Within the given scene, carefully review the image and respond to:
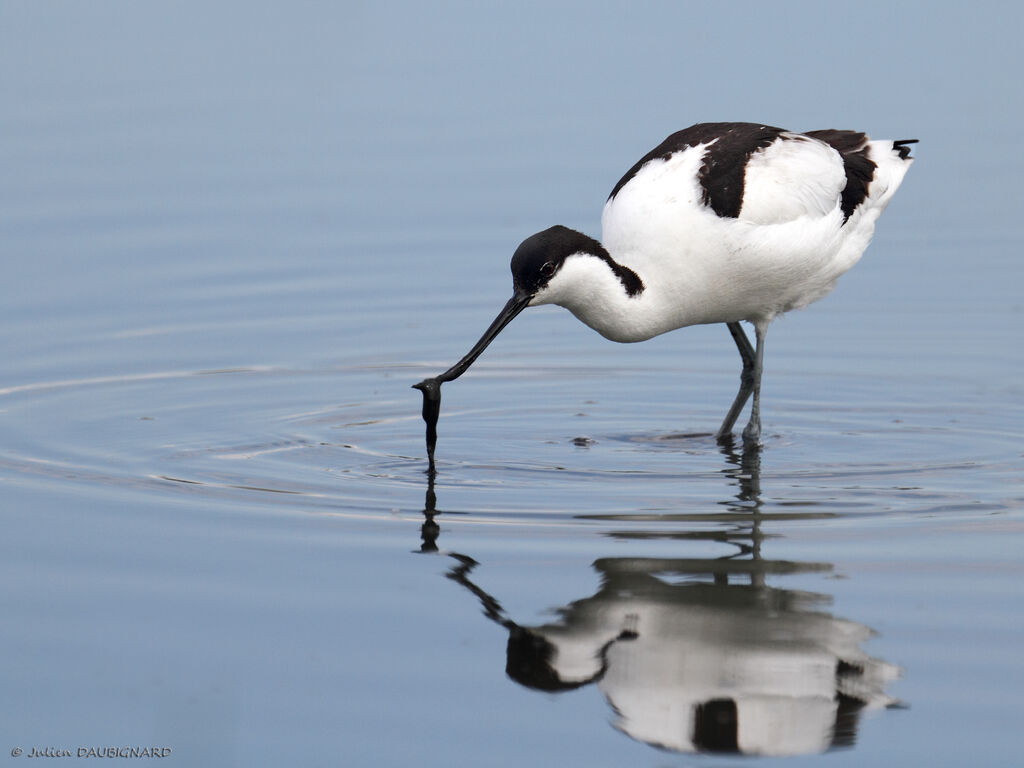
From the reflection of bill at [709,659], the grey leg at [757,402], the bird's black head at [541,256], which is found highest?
the bird's black head at [541,256]

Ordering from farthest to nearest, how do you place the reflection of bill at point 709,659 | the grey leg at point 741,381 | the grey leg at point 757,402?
1. the grey leg at point 741,381
2. the grey leg at point 757,402
3. the reflection of bill at point 709,659

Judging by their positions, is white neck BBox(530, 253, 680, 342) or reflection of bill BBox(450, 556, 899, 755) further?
white neck BBox(530, 253, 680, 342)

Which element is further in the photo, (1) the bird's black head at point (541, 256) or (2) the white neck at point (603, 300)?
(2) the white neck at point (603, 300)

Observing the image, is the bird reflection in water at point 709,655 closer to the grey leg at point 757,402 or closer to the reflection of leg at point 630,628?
the reflection of leg at point 630,628

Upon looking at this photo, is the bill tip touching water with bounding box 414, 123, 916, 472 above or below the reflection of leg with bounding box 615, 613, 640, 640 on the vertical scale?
above

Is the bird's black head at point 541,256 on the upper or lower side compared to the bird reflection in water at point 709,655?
upper

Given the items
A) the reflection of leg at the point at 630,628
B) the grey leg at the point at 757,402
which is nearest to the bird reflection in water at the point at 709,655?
the reflection of leg at the point at 630,628

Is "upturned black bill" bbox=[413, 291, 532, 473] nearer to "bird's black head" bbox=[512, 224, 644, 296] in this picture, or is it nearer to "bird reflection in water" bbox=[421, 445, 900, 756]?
"bird's black head" bbox=[512, 224, 644, 296]

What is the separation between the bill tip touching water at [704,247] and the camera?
8.30 meters

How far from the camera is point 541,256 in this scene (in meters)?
8.09

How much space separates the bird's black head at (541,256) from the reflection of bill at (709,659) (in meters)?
1.76

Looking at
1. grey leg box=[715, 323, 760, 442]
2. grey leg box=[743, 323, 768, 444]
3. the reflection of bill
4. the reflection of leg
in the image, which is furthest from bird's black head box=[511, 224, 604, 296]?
the reflection of leg

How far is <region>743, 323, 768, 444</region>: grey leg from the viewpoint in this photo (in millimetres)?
8977

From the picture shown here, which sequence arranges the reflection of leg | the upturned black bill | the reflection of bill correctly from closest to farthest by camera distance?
the reflection of bill < the reflection of leg < the upturned black bill
